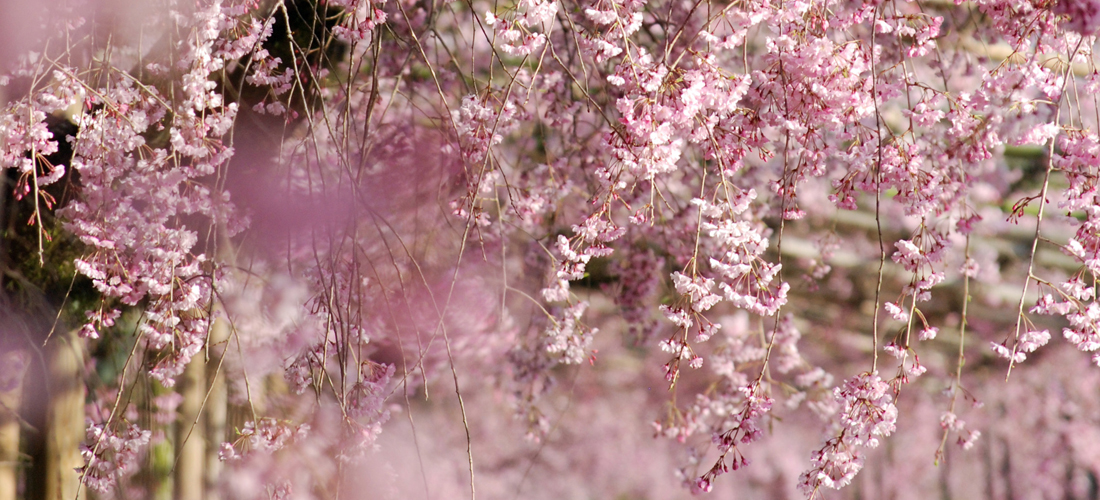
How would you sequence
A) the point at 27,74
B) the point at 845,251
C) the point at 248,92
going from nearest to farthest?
the point at 27,74 < the point at 248,92 < the point at 845,251

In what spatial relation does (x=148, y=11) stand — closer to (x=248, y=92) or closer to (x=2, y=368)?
(x=248, y=92)

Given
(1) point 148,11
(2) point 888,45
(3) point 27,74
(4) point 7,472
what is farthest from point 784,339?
(4) point 7,472

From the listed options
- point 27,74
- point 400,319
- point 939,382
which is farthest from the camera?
point 939,382

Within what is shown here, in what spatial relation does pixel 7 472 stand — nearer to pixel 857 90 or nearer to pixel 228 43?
pixel 228 43

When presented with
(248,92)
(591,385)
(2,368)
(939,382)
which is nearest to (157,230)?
(248,92)

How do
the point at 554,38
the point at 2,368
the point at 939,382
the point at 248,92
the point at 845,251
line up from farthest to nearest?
the point at 939,382 → the point at 845,251 → the point at 554,38 → the point at 2,368 → the point at 248,92

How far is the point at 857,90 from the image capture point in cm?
93

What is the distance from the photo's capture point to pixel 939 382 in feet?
10.8

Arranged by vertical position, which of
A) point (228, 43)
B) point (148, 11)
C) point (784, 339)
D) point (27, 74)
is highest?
point (148, 11)

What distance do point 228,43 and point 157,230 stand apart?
271mm

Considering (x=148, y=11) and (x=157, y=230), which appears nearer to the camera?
(x=157, y=230)

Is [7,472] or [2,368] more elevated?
[2,368]

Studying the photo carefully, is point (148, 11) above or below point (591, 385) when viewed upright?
below

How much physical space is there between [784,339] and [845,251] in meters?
1.53
